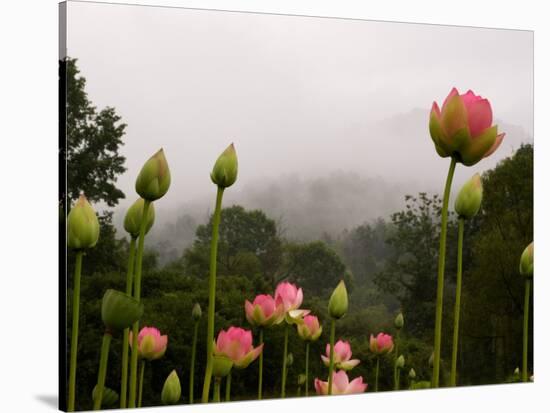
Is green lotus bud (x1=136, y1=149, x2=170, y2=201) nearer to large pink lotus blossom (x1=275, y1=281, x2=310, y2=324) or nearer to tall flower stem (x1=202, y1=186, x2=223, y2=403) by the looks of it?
tall flower stem (x1=202, y1=186, x2=223, y2=403)

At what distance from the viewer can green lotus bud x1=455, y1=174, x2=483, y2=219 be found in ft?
16.2

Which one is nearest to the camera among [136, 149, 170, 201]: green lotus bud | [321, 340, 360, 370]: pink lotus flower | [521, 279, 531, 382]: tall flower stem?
[136, 149, 170, 201]: green lotus bud

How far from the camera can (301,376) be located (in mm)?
5113

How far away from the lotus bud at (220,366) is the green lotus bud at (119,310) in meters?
0.43

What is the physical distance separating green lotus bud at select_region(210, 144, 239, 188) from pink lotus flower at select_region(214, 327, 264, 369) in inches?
24.9

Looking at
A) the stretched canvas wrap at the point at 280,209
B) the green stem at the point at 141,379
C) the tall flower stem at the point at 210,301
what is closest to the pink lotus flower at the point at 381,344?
the stretched canvas wrap at the point at 280,209

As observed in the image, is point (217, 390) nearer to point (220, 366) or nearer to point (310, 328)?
point (220, 366)

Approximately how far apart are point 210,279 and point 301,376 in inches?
26.5

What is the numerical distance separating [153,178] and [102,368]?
2.60ft

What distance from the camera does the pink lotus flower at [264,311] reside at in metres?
4.95

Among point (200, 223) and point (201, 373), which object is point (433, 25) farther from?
point (201, 373)

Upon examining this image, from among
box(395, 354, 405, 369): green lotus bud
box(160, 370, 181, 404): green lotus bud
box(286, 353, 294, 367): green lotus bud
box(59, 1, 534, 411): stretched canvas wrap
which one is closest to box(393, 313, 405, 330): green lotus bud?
box(59, 1, 534, 411): stretched canvas wrap

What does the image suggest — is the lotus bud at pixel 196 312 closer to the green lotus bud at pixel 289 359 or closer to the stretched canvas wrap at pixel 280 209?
the stretched canvas wrap at pixel 280 209

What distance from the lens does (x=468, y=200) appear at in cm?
496
